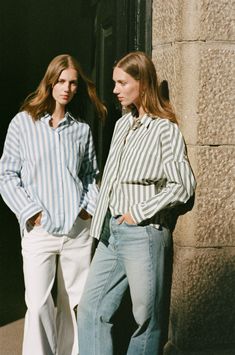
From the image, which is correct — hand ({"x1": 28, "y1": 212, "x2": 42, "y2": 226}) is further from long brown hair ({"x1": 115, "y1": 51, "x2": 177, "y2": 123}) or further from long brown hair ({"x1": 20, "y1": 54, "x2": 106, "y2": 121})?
long brown hair ({"x1": 115, "y1": 51, "x2": 177, "y2": 123})

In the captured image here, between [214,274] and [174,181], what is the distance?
112 cm

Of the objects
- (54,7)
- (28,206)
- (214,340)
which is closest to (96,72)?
(54,7)

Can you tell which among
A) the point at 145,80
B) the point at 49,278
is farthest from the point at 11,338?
the point at 145,80

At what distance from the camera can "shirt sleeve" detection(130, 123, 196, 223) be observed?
378cm

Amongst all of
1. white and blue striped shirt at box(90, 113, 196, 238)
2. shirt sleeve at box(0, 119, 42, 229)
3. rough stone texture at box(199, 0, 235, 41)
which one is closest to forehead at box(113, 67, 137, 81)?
white and blue striped shirt at box(90, 113, 196, 238)

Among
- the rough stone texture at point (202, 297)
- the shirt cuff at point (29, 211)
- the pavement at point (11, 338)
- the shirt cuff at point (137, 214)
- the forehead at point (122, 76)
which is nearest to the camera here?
the shirt cuff at point (137, 214)

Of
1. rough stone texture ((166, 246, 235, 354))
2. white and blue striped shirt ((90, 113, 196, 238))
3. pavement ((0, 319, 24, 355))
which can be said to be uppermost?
white and blue striped shirt ((90, 113, 196, 238))

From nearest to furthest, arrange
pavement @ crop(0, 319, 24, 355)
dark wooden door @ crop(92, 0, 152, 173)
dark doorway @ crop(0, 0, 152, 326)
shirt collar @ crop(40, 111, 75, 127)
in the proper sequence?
shirt collar @ crop(40, 111, 75, 127)
dark wooden door @ crop(92, 0, 152, 173)
pavement @ crop(0, 319, 24, 355)
dark doorway @ crop(0, 0, 152, 326)

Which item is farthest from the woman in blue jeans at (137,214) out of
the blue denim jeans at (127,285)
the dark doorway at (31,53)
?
the dark doorway at (31,53)

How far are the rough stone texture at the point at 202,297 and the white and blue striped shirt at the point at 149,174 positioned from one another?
2.87ft

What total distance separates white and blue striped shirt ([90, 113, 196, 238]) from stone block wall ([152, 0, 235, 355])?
2.37 feet

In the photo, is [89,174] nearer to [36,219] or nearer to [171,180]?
[36,219]

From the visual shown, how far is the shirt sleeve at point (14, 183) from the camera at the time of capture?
4.16 metres

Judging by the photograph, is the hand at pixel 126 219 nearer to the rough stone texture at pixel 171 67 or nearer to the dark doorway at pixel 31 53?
the rough stone texture at pixel 171 67
